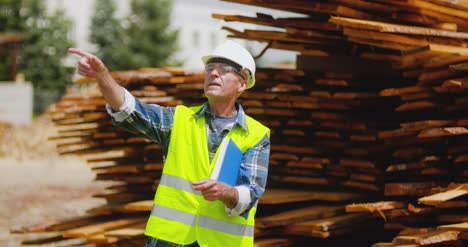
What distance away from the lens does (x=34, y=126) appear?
2161cm

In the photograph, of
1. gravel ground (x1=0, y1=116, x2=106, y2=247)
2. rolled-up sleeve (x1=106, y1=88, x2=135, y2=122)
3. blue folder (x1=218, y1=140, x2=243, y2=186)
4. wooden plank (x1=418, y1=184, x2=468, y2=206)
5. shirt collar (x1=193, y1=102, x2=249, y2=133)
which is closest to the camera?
rolled-up sleeve (x1=106, y1=88, x2=135, y2=122)

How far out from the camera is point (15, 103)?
86.7 feet

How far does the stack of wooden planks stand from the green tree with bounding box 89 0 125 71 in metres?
32.1

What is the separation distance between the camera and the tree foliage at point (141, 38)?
38594mm

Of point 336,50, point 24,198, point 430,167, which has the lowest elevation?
point 24,198

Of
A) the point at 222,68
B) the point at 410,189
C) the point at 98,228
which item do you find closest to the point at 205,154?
the point at 222,68

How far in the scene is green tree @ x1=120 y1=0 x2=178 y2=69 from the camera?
127 ft

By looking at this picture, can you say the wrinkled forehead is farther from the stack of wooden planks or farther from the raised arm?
the stack of wooden planks

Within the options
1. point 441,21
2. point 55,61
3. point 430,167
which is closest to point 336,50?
point 441,21

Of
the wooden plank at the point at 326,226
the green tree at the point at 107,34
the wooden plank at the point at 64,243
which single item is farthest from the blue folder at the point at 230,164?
the green tree at the point at 107,34

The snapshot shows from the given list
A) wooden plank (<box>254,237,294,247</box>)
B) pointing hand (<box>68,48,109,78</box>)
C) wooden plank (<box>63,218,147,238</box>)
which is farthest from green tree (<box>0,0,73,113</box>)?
pointing hand (<box>68,48,109,78</box>)

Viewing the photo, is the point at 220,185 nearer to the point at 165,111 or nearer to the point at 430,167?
the point at 165,111

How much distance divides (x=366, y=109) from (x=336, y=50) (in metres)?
0.52

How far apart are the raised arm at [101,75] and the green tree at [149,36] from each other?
34662 millimetres
